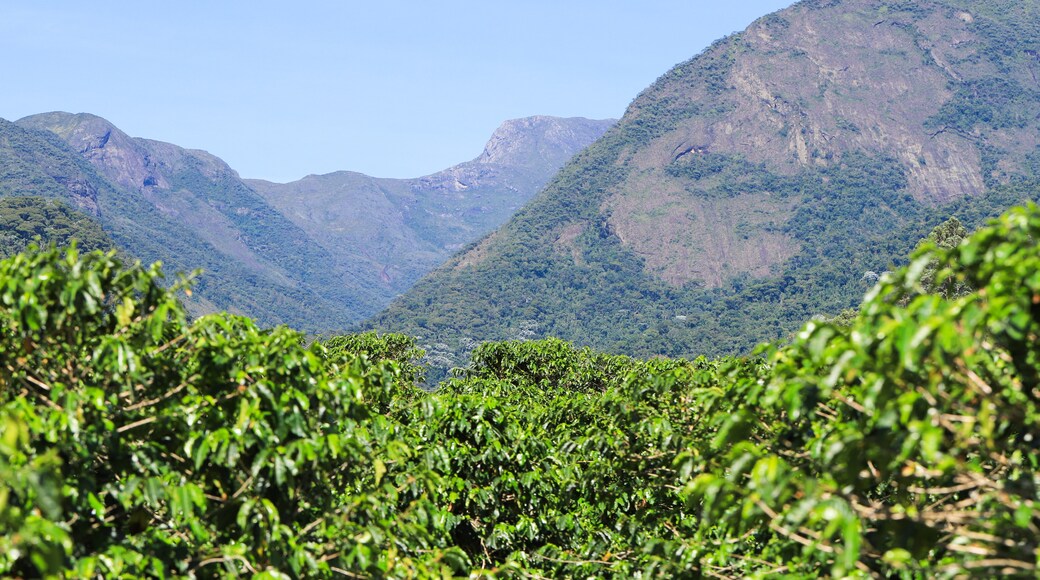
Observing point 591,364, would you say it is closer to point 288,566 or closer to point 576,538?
point 576,538

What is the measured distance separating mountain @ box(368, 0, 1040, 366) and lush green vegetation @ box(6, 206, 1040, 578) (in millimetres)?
121647

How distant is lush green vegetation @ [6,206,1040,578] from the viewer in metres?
4.25

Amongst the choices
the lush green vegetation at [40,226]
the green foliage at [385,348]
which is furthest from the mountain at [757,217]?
the green foliage at [385,348]

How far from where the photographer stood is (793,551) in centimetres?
607

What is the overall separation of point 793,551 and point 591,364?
768 inches

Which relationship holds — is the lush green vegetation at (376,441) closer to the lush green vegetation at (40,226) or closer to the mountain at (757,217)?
the lush green vegetation at (40,226)

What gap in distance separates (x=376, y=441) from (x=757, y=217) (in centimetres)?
17103

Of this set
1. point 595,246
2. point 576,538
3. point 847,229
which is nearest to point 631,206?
point 595,246

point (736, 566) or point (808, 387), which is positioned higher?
point (808, 387)

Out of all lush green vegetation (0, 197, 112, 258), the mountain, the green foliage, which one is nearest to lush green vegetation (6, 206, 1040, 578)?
the green foliage

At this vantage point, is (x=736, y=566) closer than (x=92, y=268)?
No

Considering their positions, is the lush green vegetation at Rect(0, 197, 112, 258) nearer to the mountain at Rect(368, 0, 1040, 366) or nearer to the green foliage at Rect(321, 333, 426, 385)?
the mountain at Rect(368, 0, 1040, 366)

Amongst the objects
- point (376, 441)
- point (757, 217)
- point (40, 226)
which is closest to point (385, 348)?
point (376, 441)

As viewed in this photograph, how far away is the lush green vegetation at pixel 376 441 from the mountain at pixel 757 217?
121647mm
